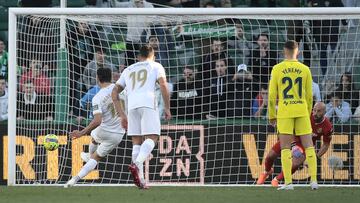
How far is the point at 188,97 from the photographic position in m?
17.2

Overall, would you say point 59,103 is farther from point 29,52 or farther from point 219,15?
point 219,15

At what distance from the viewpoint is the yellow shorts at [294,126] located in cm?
1401

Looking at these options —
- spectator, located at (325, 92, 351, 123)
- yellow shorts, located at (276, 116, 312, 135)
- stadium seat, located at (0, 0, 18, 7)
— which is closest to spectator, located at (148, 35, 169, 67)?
spectator, located at (325, 92, 351, 123)

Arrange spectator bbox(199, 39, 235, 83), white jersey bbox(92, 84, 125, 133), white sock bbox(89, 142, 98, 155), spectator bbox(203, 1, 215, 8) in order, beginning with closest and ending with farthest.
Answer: white jersey bbox(92, 84, 125, 133) < white sock bbox(89, 142, 98, 155) < spectator bbox(199, 39, 235, 83) < spectator bbox(203, 1, 215, 8)

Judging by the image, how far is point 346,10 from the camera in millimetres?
15609

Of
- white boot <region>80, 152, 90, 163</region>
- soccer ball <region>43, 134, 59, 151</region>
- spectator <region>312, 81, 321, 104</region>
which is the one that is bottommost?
white boot <region>80, 152, 90, 163</region>

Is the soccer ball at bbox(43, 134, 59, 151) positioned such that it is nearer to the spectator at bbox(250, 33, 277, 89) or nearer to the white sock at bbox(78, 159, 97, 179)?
the white sock at bbox(78, 159, 97, 179)

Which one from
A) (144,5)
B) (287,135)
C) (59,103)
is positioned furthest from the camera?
(144,5)

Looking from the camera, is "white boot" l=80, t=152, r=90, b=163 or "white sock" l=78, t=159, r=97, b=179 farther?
"white boot" l=80, t=152, r=90, b=163

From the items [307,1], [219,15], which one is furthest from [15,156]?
[307,1]

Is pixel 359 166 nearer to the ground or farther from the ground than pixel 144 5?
nearer to the ground

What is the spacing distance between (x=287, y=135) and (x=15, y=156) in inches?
167

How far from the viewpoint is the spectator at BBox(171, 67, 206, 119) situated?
55.9 feet

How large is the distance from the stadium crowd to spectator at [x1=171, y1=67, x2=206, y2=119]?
0.02 m
